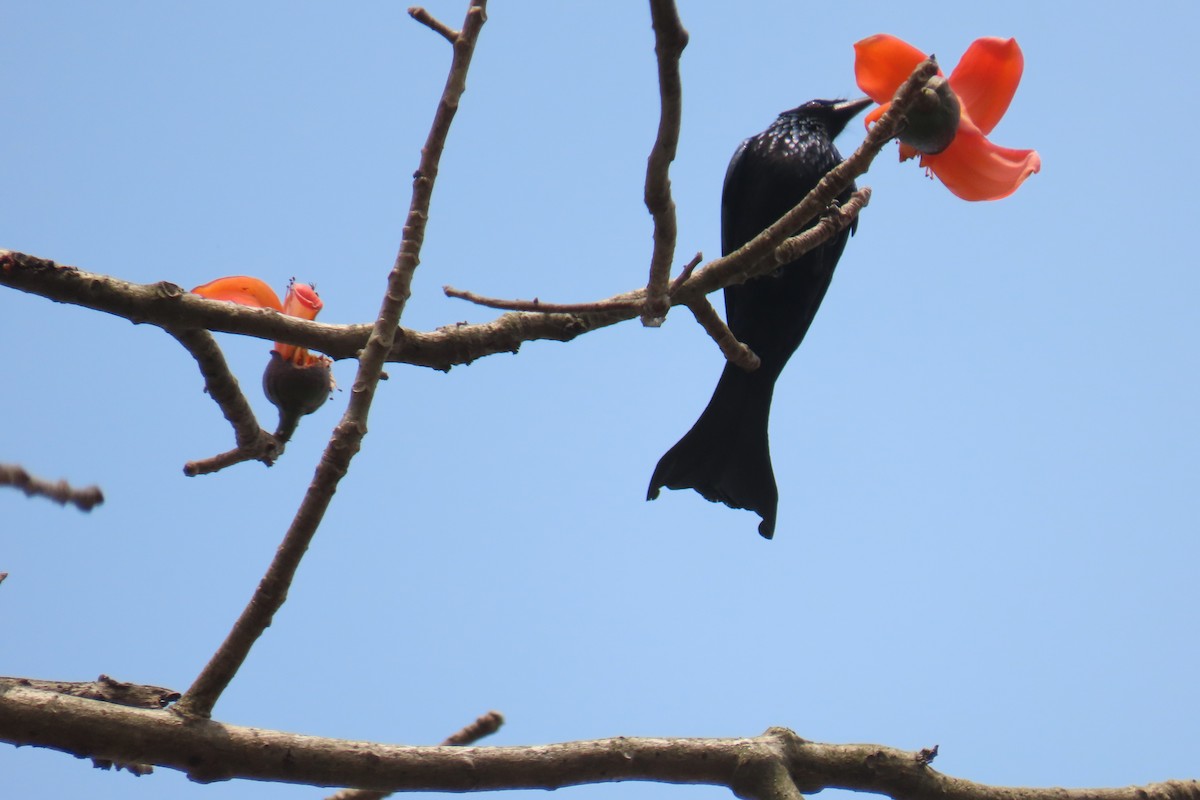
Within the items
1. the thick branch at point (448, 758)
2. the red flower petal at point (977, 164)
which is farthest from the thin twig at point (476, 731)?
the red flower petal at point (977, 164)

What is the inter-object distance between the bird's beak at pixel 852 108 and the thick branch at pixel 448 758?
348 cm

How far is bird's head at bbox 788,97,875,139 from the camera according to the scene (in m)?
5.14

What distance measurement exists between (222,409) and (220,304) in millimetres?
383

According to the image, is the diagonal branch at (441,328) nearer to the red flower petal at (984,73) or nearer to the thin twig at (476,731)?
the red flower petal at (984,73)

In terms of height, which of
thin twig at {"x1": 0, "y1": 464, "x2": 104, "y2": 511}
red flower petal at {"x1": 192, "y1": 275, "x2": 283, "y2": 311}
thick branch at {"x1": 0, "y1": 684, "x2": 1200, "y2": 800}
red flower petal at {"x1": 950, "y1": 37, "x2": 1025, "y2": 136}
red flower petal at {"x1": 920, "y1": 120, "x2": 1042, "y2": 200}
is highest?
red flower petal at {"x1": 950, "y1": 37, "x2": 1025, "y2": 136}

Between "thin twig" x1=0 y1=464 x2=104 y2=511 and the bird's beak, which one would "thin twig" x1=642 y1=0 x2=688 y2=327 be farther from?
the bird's beak

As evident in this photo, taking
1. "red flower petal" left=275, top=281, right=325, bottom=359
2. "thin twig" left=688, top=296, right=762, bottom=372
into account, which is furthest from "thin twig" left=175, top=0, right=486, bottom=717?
"red flower petal" left=275, top=281, right=325, bottom=359

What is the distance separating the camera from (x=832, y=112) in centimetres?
518

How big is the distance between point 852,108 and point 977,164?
303 centimetres

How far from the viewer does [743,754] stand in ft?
6.63

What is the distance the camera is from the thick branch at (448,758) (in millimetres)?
1659

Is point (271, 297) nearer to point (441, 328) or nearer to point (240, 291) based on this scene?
point (240, 291)

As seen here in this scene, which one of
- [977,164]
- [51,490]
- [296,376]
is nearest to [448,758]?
[51,490]

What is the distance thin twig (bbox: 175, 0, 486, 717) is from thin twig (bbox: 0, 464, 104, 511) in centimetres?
30
